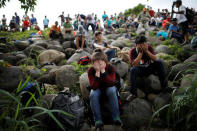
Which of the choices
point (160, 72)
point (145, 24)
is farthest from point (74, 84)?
point (145, 24)

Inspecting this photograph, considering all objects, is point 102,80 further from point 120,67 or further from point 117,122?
point 120,67

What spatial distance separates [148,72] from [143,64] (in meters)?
0.23

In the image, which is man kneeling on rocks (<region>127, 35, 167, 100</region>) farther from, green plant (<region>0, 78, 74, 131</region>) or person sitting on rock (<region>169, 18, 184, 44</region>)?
person sitting on rock (<region>169, 18, 184, 44</region>)

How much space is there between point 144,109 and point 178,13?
5822mm

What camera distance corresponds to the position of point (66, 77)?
4.48 meters

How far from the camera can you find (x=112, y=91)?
2.81 meters

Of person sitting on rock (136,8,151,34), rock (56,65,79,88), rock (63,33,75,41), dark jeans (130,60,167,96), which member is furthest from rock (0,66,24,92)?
person sitting on rock (136,8,151,34)

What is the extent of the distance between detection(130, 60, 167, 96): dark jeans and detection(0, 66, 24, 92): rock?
260 centimetres

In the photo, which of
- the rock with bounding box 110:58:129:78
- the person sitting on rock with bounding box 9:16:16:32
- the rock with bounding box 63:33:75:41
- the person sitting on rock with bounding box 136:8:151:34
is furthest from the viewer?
the person sitting on rock with bounding box 9:16:16:32

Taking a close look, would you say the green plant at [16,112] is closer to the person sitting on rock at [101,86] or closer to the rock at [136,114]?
the person sitting on rock at [101,86]

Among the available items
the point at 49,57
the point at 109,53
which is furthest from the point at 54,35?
the point at 109,53

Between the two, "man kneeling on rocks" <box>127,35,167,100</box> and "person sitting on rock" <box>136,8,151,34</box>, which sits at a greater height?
"person sitting on rock" <box>136,8,151,34</box>

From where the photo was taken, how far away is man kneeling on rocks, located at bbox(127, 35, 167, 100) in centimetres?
320

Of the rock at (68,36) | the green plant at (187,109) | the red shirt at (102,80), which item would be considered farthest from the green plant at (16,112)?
the rock at (68,36)
